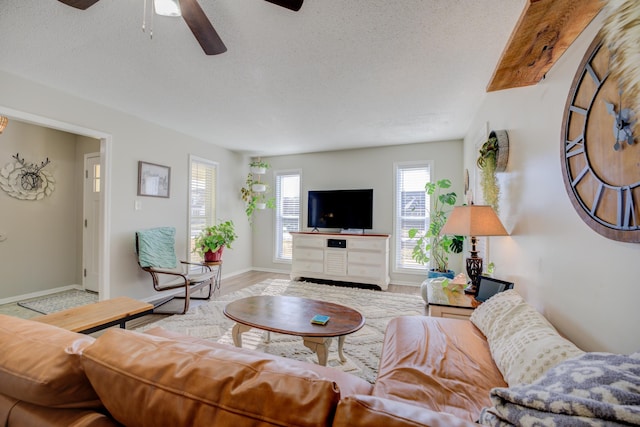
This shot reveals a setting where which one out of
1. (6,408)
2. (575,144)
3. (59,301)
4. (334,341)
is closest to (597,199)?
(575,144)

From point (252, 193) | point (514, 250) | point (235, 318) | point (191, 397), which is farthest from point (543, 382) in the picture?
point (252, 193)

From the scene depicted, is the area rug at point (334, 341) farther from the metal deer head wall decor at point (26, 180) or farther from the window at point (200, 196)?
the metal deer head wall decor at point (26, 180)

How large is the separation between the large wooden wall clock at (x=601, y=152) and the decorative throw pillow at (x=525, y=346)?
463mm

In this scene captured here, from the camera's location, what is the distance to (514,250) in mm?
2031

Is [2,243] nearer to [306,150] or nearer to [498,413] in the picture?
[306,150]

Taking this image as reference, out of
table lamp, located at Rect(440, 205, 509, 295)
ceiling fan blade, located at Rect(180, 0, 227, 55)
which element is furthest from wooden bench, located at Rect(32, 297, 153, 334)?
table lamp, located at Rect(440, 205, 509, 295)

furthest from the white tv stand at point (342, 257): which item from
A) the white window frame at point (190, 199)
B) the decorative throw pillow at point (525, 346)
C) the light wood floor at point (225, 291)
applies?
the decorative throw pillow at point (525, 346)

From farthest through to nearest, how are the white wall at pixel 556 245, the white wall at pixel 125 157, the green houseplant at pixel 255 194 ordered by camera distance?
the green houseplant at pixel 255 194, the white wall at pixel 125 157, the white wall at pixel 556 245

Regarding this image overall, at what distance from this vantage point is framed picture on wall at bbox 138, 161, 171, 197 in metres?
3.60

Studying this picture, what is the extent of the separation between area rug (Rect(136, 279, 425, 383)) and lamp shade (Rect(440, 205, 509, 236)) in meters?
1.28

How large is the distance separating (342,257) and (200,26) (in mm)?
→ 3766

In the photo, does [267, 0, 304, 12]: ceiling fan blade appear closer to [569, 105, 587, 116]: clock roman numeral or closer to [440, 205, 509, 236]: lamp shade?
[569, 105, 587, 116]: clock roman numeral

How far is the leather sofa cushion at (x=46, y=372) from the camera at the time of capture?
0.66 meters

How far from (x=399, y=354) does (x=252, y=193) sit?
4.68 metres
